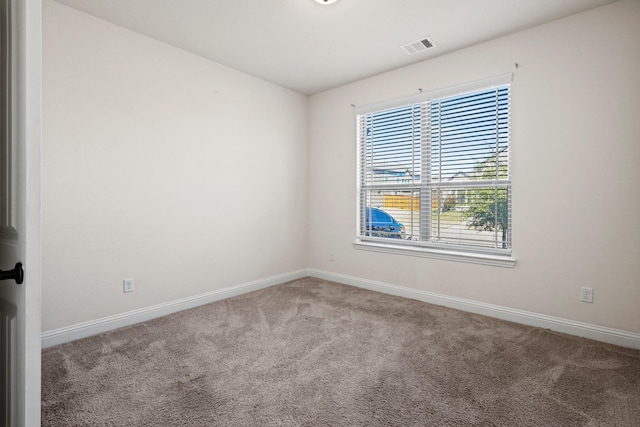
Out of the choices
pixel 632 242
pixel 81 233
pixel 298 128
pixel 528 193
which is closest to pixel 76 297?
pixel 81 233

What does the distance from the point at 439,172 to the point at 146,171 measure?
2984 millimetres

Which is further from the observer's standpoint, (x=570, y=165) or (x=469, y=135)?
(x=469, y=135)

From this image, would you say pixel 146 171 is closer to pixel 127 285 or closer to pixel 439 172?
pixel 127 285

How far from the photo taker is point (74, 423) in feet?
5.49

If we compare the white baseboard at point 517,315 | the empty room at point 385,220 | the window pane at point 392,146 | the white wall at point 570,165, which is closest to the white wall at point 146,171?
the empty room at point 385,220

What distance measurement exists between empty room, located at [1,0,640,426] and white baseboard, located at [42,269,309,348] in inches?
0.8

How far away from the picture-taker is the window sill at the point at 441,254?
315 centimetres

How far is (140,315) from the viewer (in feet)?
10.1

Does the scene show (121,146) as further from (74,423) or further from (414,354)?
(414,354)

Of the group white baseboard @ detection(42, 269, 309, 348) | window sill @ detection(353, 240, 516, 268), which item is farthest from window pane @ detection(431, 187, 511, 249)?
white baseboard @ detection(42, 269, 309, 348)

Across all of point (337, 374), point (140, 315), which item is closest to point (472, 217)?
point (337, 374)

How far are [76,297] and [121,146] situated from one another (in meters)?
1.33

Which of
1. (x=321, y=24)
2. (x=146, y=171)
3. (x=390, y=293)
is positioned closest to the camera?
(x=321, y=24)

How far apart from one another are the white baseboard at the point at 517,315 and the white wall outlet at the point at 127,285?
2.51 meters
